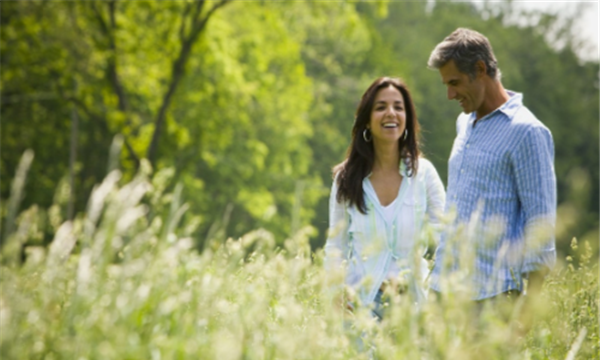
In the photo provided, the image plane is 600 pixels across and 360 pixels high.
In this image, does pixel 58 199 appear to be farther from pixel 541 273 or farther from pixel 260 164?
pixel 260 164

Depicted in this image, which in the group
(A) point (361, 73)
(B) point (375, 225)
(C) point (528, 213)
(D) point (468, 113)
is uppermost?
(D) point (468, 113)

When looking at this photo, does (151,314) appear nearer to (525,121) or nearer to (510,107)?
(525,121)

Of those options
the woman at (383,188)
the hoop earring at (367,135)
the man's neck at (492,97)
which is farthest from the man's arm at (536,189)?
the hoop earring at (367,135)

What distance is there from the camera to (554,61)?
144 ft

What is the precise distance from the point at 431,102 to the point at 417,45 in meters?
3.28

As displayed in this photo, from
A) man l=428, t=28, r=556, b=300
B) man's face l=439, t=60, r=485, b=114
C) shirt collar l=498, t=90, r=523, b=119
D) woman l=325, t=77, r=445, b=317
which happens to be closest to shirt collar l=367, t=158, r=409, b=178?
woman l=325, t=77, r=445, b=317

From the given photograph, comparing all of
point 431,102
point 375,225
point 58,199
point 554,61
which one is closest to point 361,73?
point 431,102

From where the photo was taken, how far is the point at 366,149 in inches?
213

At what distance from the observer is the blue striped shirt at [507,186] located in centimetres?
401

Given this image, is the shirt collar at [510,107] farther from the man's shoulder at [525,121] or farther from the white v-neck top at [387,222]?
the white v-neck top at [387,222]

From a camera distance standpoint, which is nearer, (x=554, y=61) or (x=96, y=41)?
(x=96, y=41)

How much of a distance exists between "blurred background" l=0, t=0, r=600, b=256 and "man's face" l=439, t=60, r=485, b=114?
1.62m

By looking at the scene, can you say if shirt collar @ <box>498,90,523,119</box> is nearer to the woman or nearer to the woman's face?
the woman

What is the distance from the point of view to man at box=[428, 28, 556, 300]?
4.01m
